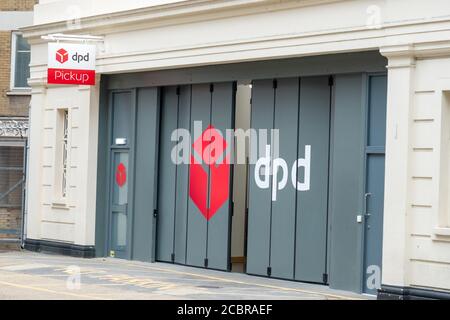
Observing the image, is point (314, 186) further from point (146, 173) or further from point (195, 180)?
point (146, 173)

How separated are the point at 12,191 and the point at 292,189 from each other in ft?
39.2

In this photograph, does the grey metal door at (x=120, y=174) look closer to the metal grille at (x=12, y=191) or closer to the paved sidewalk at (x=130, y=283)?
the paved sidewalk at (x=130, y=283)

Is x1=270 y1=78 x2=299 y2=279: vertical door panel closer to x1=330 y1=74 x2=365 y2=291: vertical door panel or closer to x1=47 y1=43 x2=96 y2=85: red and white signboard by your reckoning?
x1=330 y1=74 x2=365 y2=291: vertical door panel

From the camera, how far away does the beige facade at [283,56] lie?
14.0 metres

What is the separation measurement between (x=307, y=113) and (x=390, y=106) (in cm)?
250

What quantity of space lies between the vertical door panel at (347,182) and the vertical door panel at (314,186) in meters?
0.37

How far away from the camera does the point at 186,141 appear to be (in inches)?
752

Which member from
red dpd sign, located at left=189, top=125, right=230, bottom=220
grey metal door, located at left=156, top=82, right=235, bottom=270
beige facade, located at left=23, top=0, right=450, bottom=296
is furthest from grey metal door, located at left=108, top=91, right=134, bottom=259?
red dpd sign, located at left=189, top=125, right=230, bottom=220

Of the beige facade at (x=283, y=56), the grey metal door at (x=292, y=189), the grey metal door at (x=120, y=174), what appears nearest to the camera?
the beige facade at (x=283, y=56)

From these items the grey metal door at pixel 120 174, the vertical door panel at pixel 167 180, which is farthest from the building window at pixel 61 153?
the vertical door panel at pixel 167 180
